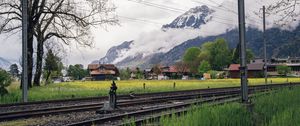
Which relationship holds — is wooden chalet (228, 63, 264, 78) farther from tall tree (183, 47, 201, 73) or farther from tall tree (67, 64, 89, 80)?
tall tree (67, 64, 89, 80)

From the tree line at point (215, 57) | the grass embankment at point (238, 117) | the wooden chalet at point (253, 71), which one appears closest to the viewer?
the grass embankment at point (238, 117)

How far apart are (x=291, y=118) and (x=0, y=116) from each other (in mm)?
10432

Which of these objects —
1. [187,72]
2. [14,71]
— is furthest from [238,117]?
[187,72]

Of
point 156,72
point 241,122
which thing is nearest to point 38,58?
point 241,122

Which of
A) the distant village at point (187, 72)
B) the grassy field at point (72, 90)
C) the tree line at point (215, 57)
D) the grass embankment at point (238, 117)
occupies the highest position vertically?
the tree line at point (215, 57)

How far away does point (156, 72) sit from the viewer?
574 feet

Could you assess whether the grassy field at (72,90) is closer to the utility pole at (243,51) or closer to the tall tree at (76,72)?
the utility pole at (243,51)

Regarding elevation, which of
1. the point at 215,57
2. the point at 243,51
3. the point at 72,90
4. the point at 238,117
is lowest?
the point at 72,90

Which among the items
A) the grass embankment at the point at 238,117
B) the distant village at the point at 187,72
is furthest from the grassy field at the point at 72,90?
the distant village at the point at 187,72

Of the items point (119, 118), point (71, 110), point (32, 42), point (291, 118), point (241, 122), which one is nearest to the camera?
point (291, 118)

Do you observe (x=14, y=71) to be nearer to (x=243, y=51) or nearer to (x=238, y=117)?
(x=243, y=51)

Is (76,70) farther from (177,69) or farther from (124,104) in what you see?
(124,104)

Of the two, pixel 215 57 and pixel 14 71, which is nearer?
pixel 14 71

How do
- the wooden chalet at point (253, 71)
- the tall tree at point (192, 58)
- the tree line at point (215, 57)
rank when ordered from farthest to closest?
the tall tree at point (192, 58)
the tree line at point (215, 57)
the wooden chalet at point (253, 71)
